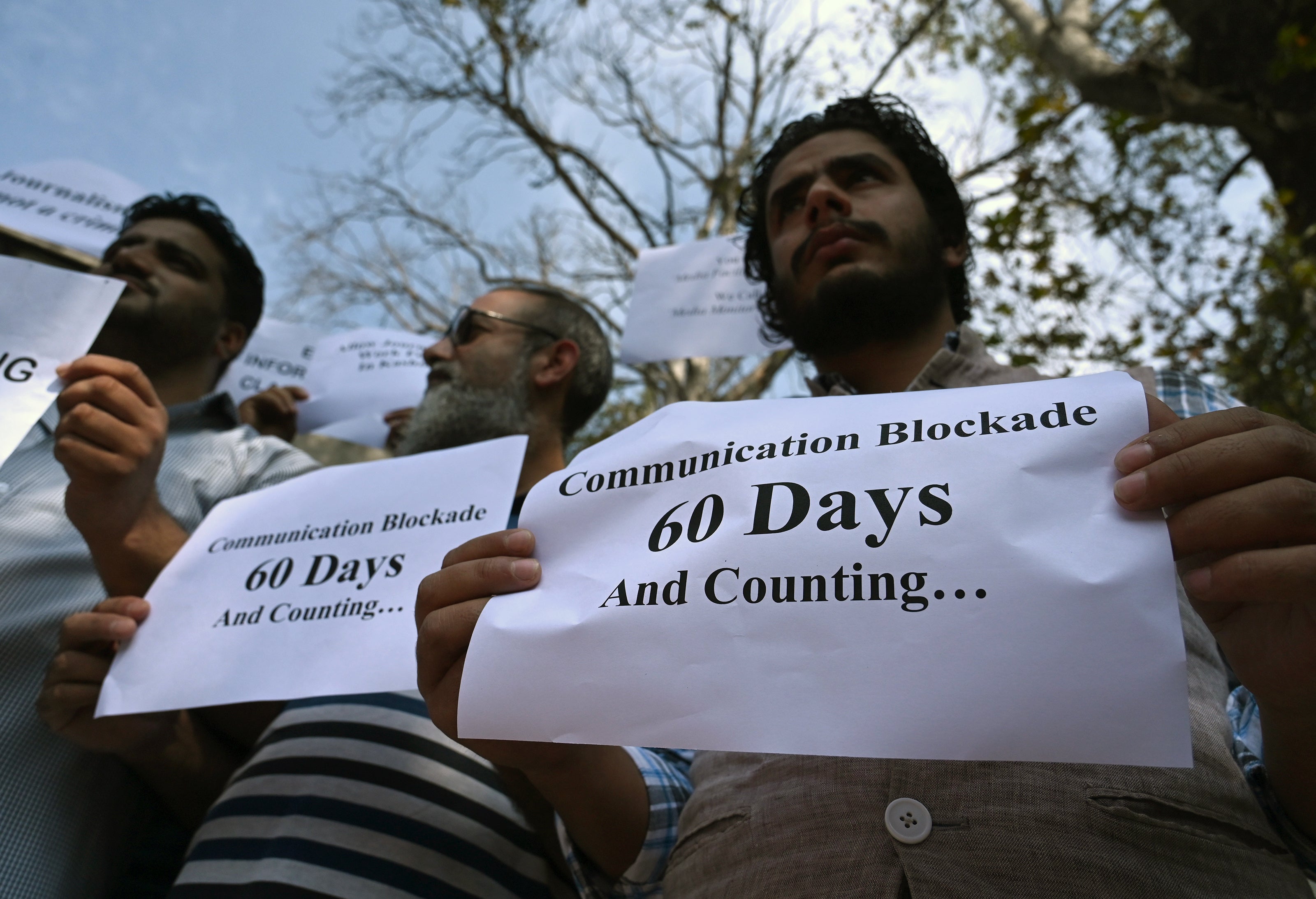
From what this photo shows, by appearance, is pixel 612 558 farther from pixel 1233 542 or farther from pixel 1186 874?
pixel 1186 874

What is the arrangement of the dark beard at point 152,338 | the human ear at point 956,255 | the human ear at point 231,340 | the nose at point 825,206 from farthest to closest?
the human ear at point 231,340 < the dark beard at point 152,338 < the human ear at point 956,255 < the nose at point 825,206

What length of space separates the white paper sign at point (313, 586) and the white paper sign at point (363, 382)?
160 cm

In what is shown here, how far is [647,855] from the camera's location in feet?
3.97

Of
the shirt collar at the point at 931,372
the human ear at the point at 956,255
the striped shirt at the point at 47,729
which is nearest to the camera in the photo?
the striped shirt at the point at 47,729

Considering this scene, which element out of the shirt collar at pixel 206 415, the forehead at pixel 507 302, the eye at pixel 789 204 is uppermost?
the forehead at pixel 507 302

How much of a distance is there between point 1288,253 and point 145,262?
5425 millimetres

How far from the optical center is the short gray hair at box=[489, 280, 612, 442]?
2707 mm

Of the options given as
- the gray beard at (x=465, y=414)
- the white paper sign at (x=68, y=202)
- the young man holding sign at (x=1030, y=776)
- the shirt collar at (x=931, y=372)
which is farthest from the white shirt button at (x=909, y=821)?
the white paper sign at (x=68, y=202)

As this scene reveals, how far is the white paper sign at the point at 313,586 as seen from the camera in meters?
1.14

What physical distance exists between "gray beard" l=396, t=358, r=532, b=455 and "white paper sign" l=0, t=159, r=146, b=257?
1.64 meters

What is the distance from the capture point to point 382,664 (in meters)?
1.09

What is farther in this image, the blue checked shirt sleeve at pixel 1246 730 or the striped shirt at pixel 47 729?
the striped shirt at pixel 47 729

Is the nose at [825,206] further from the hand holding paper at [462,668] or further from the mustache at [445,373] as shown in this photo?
the mustache at [445,373]

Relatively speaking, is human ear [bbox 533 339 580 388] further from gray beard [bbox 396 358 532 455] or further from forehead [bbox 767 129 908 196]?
forehead [bbox 767 129 908 196]
